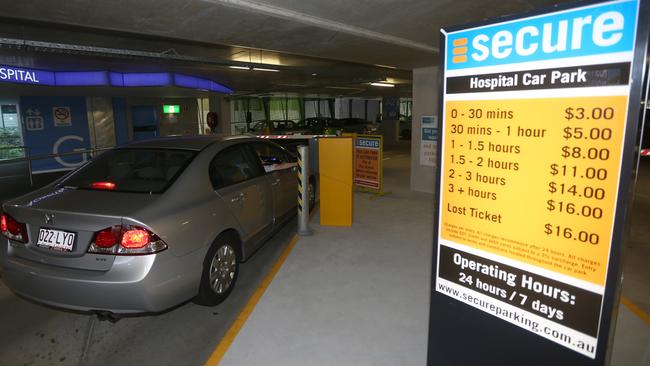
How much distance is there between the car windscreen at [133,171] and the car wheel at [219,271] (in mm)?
753

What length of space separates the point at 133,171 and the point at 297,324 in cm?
212

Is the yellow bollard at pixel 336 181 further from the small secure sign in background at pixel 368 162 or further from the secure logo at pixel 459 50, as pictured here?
the secure logo at pixel 459 50

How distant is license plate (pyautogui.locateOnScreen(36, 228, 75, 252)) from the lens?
289 centimetres

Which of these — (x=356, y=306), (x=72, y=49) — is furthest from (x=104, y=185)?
(x=72, y=49)

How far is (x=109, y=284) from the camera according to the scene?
9.18 ft

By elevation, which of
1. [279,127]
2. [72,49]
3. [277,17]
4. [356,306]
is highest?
[277,17]

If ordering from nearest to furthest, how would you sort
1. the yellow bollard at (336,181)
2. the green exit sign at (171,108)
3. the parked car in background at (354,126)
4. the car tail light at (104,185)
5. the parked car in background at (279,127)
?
the car tail light at (104,185), the yellow bollard at (336,181), the green exit sign at (171,108), the parked car in background at (279,127), the parked car in background at (354,126)

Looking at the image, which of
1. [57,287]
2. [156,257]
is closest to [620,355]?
[156,257]

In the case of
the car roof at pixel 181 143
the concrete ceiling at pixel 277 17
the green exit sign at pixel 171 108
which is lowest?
the car roof at pixel 181 143

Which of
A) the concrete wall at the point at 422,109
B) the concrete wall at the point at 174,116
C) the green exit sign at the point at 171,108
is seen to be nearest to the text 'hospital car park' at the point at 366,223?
the concrete wall at the point at 422,109

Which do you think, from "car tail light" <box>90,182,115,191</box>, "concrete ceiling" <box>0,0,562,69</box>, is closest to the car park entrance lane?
"car tail light" <box>90,182,115,191</box>

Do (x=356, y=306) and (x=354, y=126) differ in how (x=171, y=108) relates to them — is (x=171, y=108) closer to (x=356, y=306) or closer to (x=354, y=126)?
(x=354, y=126)

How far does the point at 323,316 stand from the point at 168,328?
53.6 inches

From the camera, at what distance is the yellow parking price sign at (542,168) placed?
1478 mm
